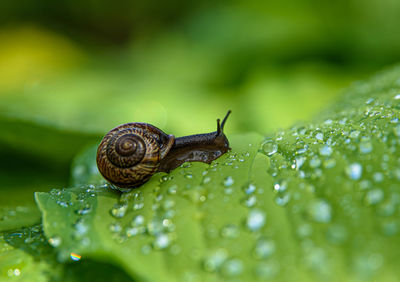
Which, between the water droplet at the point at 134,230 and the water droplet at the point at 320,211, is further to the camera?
the water droplet at the point at 134,230

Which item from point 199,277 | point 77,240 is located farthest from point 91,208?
point 199,277

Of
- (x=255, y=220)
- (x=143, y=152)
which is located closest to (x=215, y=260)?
(x=255, y=220)

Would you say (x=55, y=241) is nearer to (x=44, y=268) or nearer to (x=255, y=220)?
(x=44, y=268)

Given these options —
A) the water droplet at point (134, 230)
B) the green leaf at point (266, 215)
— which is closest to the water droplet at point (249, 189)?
the green leaf at point (266, 215)

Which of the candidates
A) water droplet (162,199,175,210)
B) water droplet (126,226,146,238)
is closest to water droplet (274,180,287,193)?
water droplet (162,199,175,210)

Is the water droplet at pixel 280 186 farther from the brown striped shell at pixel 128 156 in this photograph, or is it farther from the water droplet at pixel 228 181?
the brown striped shell at pixel 128 156

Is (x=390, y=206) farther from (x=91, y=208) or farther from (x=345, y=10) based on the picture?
(x=345, y=10)

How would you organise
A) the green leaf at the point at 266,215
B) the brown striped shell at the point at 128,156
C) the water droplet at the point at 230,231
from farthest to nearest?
the brown striped shell at the point at 128,156 < the water droplet at the point at 230,231 < the green leaf at the point at 266,215
